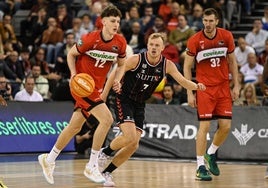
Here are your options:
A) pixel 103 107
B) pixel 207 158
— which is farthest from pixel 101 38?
pixel 207 158

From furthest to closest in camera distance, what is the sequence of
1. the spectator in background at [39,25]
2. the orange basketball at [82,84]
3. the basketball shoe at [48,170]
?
the spectator in background at [39,25] < the basketball shoe at [48,170] < the orange basketball at [82,84]

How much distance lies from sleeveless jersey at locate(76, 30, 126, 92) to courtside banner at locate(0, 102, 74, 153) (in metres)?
5.50

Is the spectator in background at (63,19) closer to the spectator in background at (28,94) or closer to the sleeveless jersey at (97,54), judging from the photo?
the spectator in background at (28,94)

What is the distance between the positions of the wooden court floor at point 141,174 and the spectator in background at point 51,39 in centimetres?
616

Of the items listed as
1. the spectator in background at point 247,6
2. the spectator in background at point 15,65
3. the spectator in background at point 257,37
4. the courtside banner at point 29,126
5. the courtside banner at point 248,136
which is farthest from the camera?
the spectator in background at point 247,6

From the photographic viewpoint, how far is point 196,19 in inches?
829

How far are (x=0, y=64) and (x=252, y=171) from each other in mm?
7951

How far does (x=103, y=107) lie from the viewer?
34.8 ft

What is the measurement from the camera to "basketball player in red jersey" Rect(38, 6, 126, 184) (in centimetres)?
1052

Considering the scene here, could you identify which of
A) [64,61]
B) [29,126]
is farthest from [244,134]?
[64,61]

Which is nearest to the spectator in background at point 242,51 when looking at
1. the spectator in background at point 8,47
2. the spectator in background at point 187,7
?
the spectator in background at point 187,7

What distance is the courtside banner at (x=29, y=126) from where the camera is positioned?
16094 millimetres

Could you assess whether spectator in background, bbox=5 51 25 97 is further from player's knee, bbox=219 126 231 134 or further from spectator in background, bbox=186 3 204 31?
player's knee, bbox=219 126 231 134

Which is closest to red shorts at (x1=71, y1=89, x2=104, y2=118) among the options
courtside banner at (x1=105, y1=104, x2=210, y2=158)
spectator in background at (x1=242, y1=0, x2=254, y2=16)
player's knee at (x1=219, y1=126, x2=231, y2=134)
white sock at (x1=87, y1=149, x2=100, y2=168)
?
white sock at (x1=87, y1=149, x2=100, y2=168)
